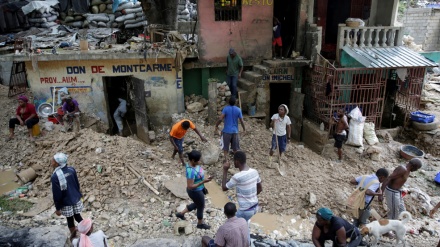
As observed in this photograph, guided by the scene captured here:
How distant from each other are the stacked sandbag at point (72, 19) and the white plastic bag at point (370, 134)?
13710 mm

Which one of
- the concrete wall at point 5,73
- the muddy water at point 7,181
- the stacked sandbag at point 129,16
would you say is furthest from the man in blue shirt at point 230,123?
→ the concrete wall at point 5,73

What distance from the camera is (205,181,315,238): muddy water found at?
6.07 metres

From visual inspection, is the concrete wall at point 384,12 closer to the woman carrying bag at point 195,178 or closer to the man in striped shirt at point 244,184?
the man in striped shirt at point 244,184

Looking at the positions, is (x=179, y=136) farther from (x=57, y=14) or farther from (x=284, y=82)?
(x=57, y=14)

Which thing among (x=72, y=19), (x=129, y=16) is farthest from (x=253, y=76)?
(x=72, y=19)

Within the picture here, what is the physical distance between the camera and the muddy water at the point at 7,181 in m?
7.31

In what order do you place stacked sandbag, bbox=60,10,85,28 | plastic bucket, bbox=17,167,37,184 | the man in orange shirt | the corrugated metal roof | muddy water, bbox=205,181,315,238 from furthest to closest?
1. stacked sandbag, bbox=60,10,85,28
2. the corrugated metal roof
3. plastic bucket, bbox=17,167,37,184
4. the man in orange shirt
5. muddy water, bbox=205,181,315,238

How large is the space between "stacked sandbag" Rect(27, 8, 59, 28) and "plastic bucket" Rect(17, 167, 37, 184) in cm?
1043

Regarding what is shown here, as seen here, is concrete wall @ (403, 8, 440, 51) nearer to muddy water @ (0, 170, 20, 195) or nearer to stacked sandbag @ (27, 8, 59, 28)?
stacked sandbag @ (27, 8, 59, 28)

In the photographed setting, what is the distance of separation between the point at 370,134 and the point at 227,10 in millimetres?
5837

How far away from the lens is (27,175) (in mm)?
7309

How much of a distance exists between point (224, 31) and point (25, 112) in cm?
627

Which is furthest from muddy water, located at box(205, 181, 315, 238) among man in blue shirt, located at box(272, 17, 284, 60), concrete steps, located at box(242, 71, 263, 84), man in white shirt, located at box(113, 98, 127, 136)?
man in blue shirt, located at box(272, 17, 284, 60)

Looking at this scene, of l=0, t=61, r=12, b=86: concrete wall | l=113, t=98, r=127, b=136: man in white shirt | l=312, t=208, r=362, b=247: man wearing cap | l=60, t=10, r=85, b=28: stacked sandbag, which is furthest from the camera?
l=60, t=10, r=85, b=28: stacked sandbag
